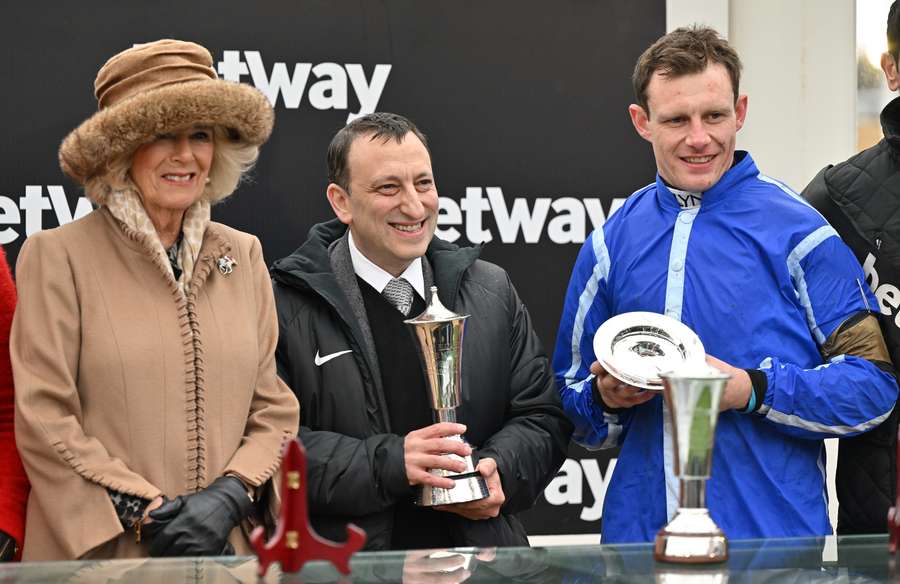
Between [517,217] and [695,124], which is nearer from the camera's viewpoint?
[695,124]

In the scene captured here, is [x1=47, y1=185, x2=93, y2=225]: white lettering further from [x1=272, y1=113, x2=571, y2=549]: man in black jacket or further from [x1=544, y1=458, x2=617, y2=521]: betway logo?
[x1=544, y1=458, x2=617, y2=521]: betway logo

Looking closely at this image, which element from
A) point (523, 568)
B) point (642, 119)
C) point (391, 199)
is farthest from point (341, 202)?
point (523, 568)

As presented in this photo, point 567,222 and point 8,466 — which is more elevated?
point 567,222

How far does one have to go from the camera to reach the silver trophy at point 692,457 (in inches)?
86.7

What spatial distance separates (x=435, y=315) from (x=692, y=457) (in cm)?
98

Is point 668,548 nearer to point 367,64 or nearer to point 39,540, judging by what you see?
point 39,540

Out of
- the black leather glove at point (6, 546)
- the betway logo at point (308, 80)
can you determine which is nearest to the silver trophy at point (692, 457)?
the black leather glove at point (6, 546)

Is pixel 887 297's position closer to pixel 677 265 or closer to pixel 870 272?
pixel 870 272

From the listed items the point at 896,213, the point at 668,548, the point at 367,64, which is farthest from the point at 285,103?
the point at 668,548

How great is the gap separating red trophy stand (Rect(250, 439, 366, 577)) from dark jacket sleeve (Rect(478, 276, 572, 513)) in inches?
45.5

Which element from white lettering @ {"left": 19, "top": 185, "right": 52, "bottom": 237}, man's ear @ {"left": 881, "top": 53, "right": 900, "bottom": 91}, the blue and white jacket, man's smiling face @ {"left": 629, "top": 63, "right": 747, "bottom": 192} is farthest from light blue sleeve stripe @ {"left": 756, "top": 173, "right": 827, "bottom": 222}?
white lettering @ {"left": 19, "top": 185, "right": 52, "bottom": 237}

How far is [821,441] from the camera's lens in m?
3.26

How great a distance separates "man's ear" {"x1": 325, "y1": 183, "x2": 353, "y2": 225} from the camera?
349 centimetres

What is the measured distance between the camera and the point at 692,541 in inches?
89.7
